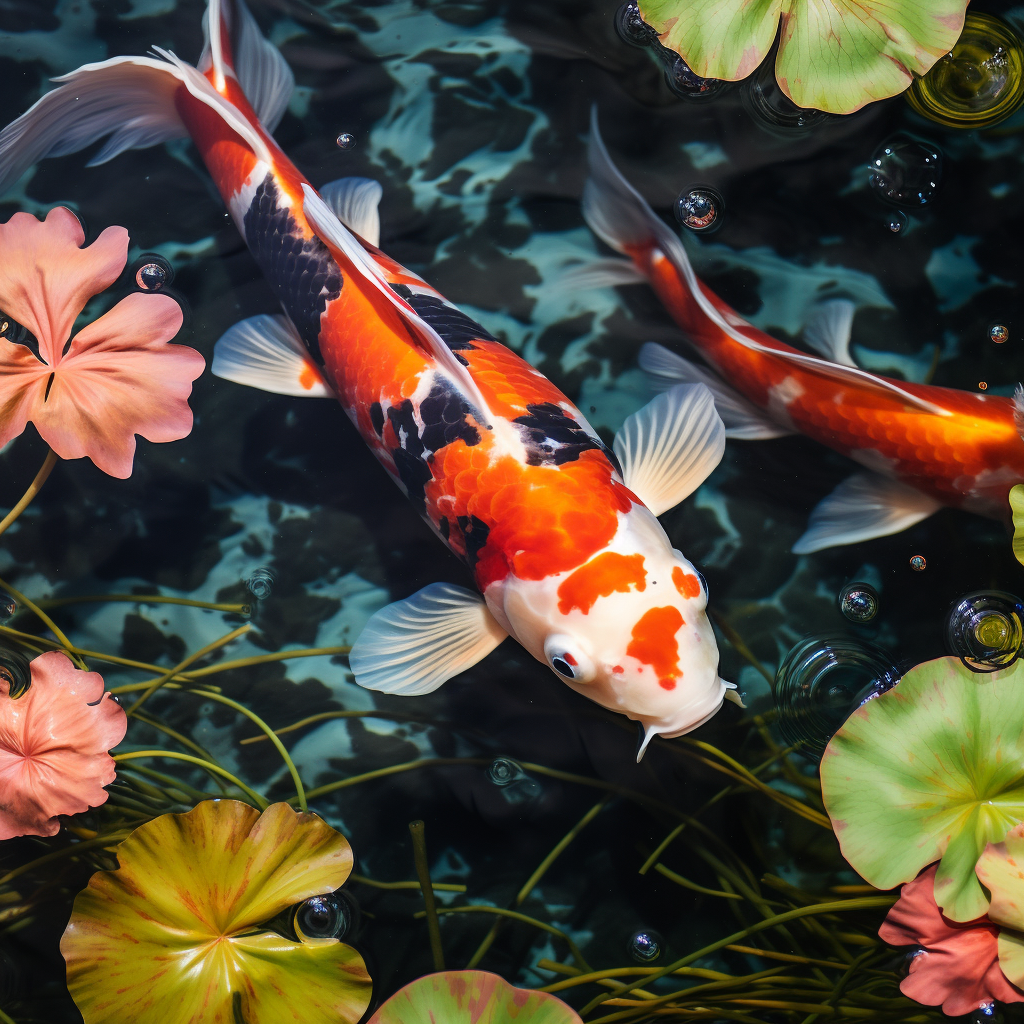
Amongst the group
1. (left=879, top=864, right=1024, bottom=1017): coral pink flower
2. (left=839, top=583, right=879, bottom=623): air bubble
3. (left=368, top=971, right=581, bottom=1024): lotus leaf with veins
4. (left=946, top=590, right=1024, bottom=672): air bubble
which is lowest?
(left=368, top=971, right=581, bottom=1024): lotus leaf with veins

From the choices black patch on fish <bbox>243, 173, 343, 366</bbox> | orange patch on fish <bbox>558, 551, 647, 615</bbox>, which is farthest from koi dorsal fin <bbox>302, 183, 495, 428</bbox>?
orange patch on fish <bbox>558, 551, 647, 615</bbox>

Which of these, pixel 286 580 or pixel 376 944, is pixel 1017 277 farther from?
pixel 376 944

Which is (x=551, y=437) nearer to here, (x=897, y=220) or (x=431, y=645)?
(x=431, y=645)

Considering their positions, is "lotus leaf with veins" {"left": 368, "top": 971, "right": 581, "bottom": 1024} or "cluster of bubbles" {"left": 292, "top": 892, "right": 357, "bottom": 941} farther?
"cluster of bubbles" {"left": 292, "top": 892, "right": 357, "bottom": 941}

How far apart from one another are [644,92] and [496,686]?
1651 mm

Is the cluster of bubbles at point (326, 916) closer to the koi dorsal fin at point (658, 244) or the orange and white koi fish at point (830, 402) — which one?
the orange and white koi fish at point (830, 402)

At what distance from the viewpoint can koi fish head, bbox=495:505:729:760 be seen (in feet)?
5.41

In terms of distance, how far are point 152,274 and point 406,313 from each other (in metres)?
0.97

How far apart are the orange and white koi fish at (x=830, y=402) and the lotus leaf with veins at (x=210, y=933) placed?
1.45 m

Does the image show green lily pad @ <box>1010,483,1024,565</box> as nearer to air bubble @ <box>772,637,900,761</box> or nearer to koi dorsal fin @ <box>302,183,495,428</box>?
air bubble @ <box>772,637,900,761</box>

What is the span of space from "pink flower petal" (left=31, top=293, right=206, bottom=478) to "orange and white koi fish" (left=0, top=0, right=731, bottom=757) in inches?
10.6

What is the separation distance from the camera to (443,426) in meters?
1.73

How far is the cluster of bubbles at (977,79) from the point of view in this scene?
2113 mm

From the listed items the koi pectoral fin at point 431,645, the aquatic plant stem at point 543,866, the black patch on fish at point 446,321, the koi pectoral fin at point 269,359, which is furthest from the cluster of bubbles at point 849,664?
the koi pectoral fin at point 269,359
